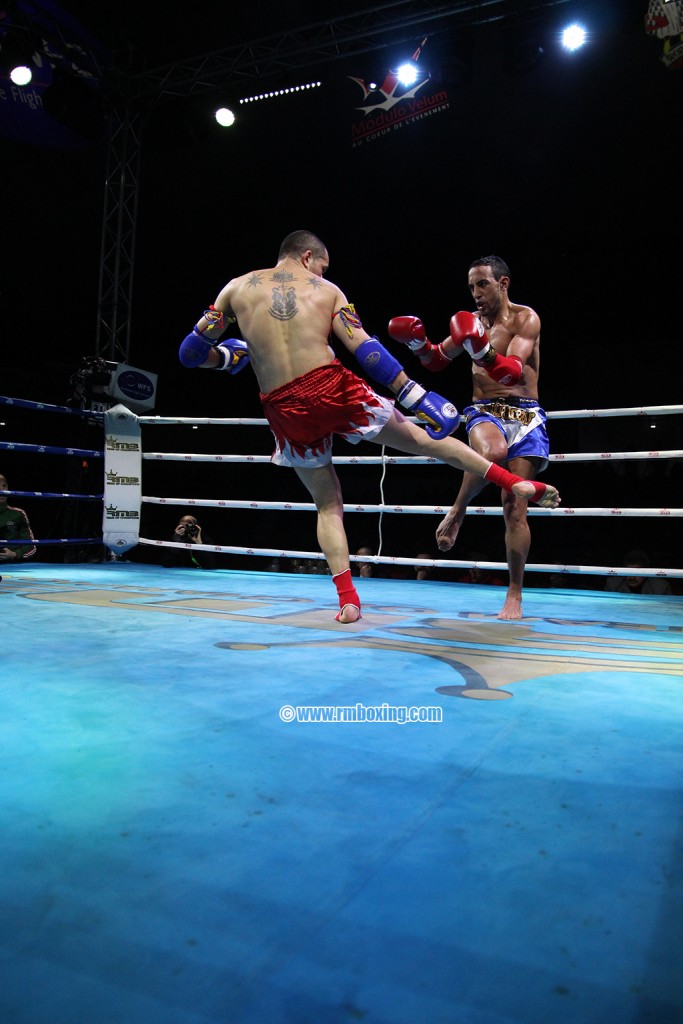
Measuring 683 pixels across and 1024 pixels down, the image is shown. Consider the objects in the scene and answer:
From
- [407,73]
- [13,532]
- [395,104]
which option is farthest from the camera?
[395,104]

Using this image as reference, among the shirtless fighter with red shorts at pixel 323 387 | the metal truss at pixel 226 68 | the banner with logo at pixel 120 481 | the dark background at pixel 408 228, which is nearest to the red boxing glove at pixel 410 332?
the shirtless fighter with red shorts at pixel 323 387

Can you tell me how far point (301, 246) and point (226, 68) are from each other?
5.50m

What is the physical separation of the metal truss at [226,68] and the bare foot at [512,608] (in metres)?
→ 5.12

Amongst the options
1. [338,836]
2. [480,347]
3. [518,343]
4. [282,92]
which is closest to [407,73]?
[282,92]

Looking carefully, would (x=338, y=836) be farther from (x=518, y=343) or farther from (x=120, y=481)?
(x=120, y=481)

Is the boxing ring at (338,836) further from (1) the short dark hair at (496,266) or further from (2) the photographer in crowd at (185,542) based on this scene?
(2) the photographer in crowd at (185,542)

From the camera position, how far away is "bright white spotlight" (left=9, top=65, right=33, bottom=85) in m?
6.11

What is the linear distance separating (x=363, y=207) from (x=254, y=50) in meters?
2.63

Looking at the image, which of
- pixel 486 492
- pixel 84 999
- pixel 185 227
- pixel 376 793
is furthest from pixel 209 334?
pixel 185 227

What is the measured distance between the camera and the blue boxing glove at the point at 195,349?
252cm

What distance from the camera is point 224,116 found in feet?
23.0

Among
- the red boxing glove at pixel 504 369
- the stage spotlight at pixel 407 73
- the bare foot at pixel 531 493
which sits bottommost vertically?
the bare foot at pixel 531 493

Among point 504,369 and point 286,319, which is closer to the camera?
point 286,319

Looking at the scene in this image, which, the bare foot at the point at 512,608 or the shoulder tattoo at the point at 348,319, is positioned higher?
the shoulder tattoo at the point at 348,319
